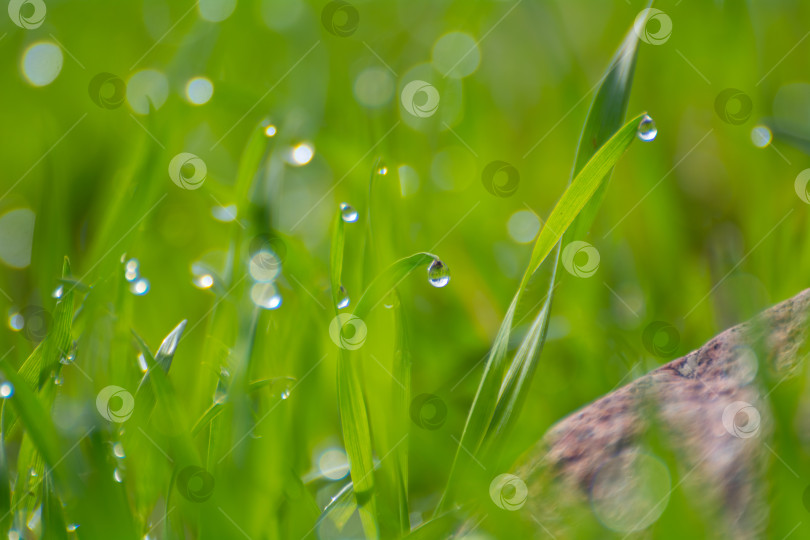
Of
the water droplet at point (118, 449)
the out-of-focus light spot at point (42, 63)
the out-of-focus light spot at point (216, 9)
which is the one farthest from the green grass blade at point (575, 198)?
the out-of-focus light spot at point (42, 63)

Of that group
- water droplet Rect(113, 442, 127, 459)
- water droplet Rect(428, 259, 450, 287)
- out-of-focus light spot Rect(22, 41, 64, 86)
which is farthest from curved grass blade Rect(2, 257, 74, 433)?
out-of-focus light spot Rect(22, 41, 64, 86)

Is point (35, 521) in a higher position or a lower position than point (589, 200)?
lower

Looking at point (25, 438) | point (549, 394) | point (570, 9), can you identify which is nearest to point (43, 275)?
point (25, 438)

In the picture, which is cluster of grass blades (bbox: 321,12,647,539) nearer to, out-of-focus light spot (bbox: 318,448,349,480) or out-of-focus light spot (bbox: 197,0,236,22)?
out-of-focus light spot (bbox: 318,448,349,480)

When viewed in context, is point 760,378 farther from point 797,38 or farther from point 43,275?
point 797,38

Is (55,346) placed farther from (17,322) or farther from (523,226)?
(523,226)


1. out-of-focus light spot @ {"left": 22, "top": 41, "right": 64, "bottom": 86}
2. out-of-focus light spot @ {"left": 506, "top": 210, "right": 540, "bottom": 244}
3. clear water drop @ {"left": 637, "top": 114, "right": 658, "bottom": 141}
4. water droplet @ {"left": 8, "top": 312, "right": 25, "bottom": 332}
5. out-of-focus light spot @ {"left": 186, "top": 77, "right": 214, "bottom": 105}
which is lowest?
water droplet @ {"left": 8, "top": 312, "right": 25, "bottom": 332}

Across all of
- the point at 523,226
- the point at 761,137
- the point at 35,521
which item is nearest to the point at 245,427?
the point at 35,521
